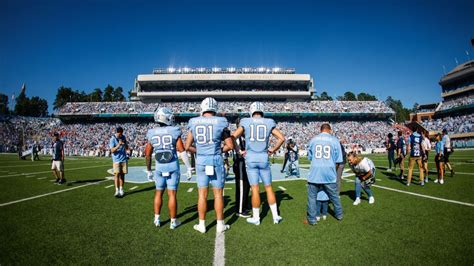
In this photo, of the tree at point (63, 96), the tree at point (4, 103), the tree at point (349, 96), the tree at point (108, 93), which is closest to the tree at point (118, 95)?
the tree at point (108, 93)

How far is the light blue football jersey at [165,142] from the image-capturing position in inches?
188

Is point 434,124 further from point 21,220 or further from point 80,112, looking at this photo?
point 80,112

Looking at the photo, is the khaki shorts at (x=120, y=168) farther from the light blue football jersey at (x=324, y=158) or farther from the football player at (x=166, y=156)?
the light blue football jersey at (x=324, y=158)

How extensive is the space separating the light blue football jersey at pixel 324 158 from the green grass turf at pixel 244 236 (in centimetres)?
96

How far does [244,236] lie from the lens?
4.32 metres

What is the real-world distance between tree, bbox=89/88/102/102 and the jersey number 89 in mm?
114332

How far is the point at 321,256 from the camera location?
3469 millimetres

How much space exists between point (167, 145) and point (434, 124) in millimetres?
73401

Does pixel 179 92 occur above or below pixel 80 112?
above

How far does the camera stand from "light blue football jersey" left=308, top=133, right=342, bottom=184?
4.95 meters

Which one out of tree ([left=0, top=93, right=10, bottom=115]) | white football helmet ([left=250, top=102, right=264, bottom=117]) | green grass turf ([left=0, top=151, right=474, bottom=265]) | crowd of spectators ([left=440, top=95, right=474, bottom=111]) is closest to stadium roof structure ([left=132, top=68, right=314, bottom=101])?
crowd of spectators ([left=440, top=95, right=474, bottom=111])

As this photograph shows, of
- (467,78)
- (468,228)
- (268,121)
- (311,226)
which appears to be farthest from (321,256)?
(467,78)

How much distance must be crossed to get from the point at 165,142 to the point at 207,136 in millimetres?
921

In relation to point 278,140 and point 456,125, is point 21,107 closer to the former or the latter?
point 278,140
